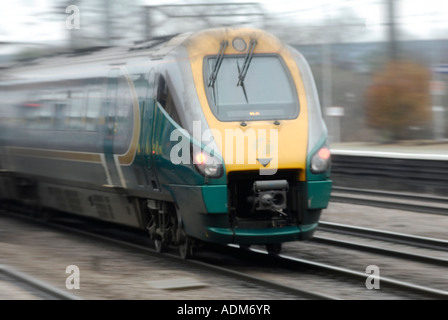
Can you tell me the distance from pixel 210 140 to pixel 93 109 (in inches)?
125

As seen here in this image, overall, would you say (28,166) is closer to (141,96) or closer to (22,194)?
(22,194)

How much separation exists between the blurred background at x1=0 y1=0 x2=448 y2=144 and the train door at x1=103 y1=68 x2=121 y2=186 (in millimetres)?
6922

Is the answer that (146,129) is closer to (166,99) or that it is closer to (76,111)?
(166,99)

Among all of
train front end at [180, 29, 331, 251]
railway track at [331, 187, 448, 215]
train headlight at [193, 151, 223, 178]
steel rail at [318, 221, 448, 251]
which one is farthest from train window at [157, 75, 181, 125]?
railway track at [331, 187, 448, 215]

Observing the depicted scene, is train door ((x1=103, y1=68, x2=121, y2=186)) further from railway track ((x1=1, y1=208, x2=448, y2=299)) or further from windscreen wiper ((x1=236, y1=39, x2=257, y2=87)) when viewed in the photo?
windscreen wiper ((x1=236, y1=39, x2=257, y2=87))

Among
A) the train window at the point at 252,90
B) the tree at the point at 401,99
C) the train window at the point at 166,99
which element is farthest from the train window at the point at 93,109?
the tree at the point at 401,99

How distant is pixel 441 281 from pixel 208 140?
299 cm

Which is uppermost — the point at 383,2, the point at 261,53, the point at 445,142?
the point at 383,2

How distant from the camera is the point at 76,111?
485 inches

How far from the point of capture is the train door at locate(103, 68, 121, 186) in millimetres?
11031

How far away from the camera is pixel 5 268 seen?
28.2 feet

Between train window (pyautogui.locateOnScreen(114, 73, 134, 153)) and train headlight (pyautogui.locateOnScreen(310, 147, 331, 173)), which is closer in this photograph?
train headlight (pyautogui.locateOnScreen(310, 147, 331, 173))

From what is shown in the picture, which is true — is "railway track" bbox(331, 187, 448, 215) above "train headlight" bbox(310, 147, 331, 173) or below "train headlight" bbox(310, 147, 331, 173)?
below
